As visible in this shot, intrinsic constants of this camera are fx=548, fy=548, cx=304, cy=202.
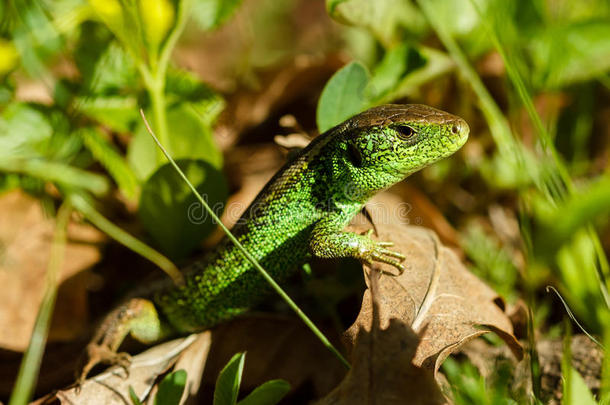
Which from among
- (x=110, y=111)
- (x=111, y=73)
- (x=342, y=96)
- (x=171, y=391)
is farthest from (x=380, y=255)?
(x=111, y=73)

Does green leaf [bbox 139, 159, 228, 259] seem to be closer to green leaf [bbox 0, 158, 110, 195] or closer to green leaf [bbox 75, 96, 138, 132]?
green leaf [bbox 75, 96, 138, 132]

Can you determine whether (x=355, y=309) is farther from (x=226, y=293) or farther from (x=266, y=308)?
(x=226, y=293)

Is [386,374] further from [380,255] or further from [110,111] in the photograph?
[110,111]

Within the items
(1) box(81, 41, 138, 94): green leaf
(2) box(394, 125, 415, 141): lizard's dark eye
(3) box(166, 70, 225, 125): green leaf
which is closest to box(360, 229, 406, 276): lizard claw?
(2) box(394, 125, 415, 141): lizard's dark eye

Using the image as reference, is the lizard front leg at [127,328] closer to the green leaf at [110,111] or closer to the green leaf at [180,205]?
the green leaf at [180,205]

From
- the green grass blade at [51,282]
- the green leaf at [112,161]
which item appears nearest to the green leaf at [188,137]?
the green leaf at [112,161]

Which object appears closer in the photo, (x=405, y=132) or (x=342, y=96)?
(x=405, y=132)
